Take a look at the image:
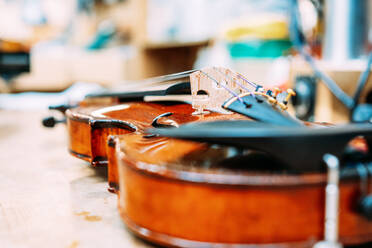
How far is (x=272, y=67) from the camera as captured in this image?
3.24 meters

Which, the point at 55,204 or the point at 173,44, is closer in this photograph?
the point at 55,204

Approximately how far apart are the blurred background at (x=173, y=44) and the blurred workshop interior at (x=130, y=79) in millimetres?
11

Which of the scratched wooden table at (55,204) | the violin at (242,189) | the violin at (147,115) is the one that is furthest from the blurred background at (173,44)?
the violin at (242,189)

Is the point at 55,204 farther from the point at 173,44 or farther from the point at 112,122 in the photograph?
the point at 173,44

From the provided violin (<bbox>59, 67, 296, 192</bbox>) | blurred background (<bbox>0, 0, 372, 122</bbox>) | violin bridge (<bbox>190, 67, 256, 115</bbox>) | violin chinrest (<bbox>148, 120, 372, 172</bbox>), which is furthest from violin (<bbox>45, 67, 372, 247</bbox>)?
blurred background (<bbox>0, 0, 372, 122</bbox>)

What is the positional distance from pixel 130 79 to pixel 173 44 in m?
0.72

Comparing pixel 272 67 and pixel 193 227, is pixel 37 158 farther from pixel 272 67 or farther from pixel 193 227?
pixel 272 67

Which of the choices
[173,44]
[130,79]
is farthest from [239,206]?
[130,79]

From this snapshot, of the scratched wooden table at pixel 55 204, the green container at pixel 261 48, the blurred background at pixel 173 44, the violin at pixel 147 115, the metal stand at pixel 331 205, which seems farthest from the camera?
the green container at pixel 261 48

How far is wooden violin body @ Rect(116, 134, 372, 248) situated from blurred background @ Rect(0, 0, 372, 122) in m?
1.72

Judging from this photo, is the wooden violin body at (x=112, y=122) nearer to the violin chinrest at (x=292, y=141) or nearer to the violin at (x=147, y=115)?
the violin at (x=147, y=115)

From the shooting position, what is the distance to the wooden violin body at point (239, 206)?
49 cm

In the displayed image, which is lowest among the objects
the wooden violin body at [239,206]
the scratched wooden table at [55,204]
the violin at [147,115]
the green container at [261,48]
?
the scratched wooden table at [55,204]

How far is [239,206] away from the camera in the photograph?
19.4 inches
